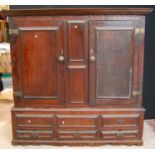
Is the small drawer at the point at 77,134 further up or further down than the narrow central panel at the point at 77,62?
further down

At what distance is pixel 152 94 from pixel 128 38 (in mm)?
1038

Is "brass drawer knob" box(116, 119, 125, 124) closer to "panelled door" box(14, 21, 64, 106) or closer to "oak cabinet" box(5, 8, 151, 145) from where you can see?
"oak cabinet" box(5, 8, 151, 145)

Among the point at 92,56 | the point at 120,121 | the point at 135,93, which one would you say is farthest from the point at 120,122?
the point at 92,56

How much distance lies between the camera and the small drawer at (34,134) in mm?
2619

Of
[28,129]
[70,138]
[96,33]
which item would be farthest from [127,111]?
[28,129]

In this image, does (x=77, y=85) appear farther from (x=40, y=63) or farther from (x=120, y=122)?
(x=120, y=122)

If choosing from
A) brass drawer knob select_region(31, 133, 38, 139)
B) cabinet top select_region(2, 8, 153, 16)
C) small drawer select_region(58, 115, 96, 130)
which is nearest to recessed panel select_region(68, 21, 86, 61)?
cabinet top select_region(2, 8, 153, 16)

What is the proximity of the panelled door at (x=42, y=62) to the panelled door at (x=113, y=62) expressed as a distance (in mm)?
309

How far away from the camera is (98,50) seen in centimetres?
246

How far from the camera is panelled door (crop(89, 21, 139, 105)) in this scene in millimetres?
2410

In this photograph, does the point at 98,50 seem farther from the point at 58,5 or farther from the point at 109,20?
the point at 58,5

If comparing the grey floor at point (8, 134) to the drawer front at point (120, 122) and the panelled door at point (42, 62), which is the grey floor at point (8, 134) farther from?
the panelled door at point (42, 62)

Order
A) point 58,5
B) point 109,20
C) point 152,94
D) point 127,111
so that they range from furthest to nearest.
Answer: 1. point 152,94
2. point 58,5
3. point 127,111
4. point 109,20

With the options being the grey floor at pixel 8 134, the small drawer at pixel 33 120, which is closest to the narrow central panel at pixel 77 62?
the small drawer at pixel 33 120
